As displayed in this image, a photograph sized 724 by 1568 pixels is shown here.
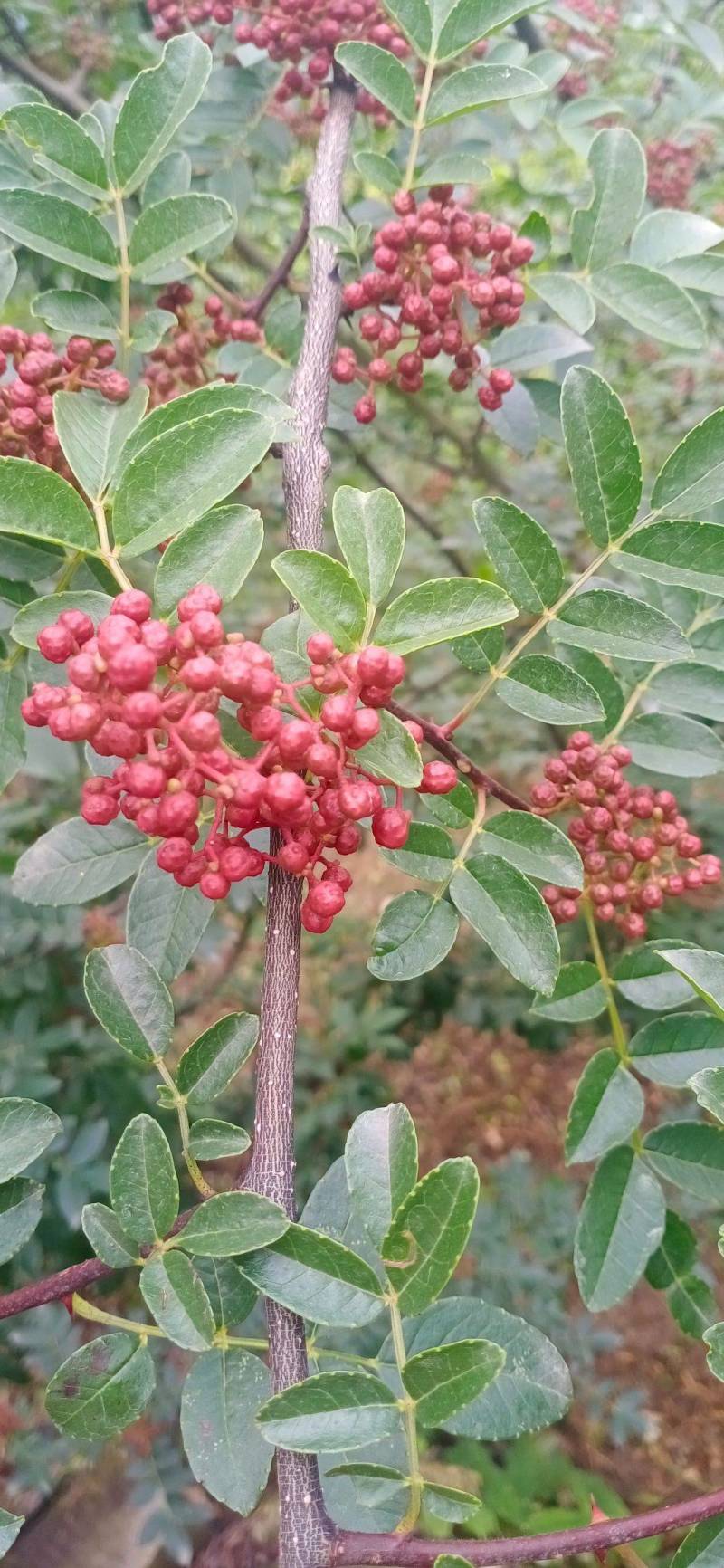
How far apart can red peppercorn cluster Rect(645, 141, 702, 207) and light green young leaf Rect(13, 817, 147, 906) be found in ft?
6.32

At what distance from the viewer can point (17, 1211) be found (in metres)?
0.98

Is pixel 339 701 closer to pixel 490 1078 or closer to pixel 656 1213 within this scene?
pixel 656 1213

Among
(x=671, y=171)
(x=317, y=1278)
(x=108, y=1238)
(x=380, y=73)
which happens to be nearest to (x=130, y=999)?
(x=108, y=1238)

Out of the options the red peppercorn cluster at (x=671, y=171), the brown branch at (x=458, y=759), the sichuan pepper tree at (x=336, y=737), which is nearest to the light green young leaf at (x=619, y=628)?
the sichuan pepper tree at (x=336, y=737)

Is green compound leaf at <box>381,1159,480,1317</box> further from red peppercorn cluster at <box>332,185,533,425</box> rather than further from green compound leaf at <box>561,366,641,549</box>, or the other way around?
red peppercorn cluster at <box>332,185,533,425</box>

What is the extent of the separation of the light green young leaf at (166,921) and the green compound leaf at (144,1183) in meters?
0.23

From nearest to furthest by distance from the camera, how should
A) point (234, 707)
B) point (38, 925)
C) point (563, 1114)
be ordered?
point (234, 707), point (38, 925), point (563, 1114)

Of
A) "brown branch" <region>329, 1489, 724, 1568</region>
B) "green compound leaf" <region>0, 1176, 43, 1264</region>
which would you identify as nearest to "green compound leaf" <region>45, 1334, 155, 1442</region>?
"green compound leaf" <region>0, 1176, 43, 1264</region>

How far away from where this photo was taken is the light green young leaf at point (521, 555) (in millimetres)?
1074

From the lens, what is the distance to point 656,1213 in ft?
4.09

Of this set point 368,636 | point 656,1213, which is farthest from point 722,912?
point 368,636

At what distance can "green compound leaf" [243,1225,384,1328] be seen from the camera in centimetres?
83

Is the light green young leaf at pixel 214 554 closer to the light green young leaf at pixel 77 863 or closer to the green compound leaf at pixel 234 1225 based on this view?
the light green young leaf at pixel 77 863

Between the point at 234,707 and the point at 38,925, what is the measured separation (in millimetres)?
1405
